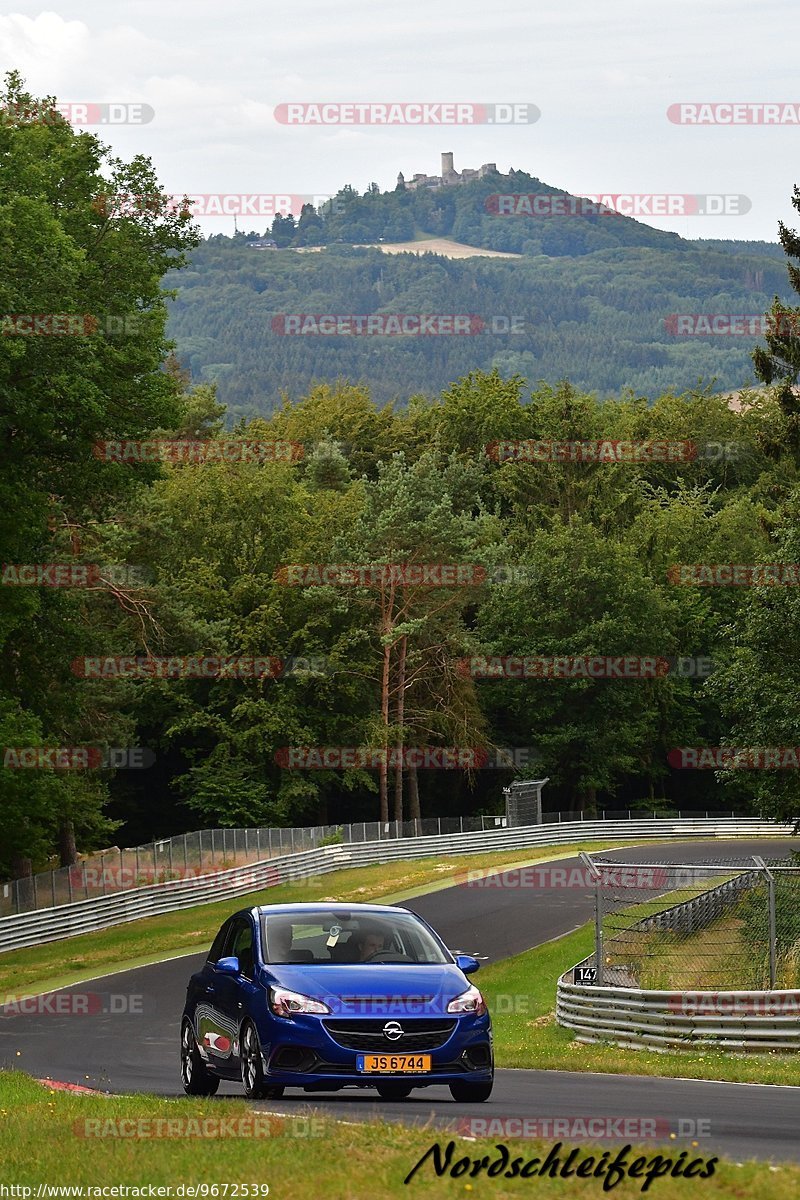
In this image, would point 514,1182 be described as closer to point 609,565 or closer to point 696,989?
point 696,989

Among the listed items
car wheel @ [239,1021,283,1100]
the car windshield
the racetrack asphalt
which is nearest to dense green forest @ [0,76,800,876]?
the racetrack asphalt

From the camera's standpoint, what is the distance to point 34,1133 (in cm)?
1143

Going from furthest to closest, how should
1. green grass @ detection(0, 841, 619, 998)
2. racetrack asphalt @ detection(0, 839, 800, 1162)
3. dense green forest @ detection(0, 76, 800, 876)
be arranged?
dense green forest @ detection(0, 76, 800, 876) < green grass @ detection(0, 841, 619, 998) < racetrack asphalt @ detection(0, 839, 800, 1162)

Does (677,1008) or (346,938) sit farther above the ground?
(346,938)

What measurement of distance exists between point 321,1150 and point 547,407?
290 feet

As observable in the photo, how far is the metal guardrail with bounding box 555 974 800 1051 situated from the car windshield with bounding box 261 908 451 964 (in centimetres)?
624

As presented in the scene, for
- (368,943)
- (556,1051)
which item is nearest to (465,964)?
Answer: (368,943)

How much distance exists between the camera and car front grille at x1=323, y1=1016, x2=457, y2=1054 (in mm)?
12516

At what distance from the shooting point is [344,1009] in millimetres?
12625

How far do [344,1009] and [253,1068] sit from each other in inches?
37.0

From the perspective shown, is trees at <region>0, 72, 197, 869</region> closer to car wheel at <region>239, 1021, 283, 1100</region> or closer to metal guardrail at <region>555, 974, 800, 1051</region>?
metal guardrail at <region>555, 974, 800, 1051</region>

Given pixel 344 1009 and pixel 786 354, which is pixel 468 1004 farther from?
pixel 786 354

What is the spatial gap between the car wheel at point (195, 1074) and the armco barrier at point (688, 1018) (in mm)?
6851

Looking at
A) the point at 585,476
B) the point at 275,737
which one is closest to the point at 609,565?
the point at 585,476
